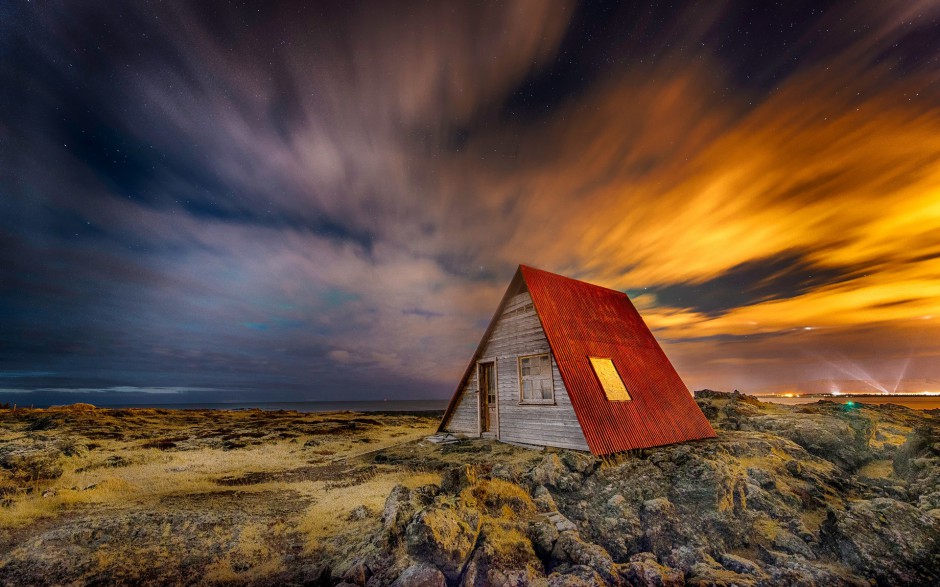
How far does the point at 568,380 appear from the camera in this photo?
1245 cm

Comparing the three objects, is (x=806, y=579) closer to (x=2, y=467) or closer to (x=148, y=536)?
(x=148, y=536)

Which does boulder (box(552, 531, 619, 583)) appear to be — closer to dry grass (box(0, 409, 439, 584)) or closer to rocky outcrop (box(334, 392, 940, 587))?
rocky outcrop (box(334, 392, 940, 587))

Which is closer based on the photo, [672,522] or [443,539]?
[443,539]

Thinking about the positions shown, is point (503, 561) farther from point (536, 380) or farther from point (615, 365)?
point (615, 365)

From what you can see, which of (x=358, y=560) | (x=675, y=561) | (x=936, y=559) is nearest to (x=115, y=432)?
(x=358, y=560)

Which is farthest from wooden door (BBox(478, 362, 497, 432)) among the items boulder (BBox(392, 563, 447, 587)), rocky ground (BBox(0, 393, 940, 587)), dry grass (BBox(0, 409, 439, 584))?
boulder (BBox(392, 563, 447, 587))

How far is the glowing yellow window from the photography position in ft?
43.6

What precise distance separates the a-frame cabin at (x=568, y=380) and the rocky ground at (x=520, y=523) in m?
1.07

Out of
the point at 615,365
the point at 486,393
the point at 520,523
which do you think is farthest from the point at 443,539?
the point at 615,365

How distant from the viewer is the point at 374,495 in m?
10.3

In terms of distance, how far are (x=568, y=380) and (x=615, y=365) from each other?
334 centimetres

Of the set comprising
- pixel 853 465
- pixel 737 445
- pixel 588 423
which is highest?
pixel 588 423

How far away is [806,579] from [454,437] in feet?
41.8

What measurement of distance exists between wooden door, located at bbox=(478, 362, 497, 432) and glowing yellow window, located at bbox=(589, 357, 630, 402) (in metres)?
4.71
